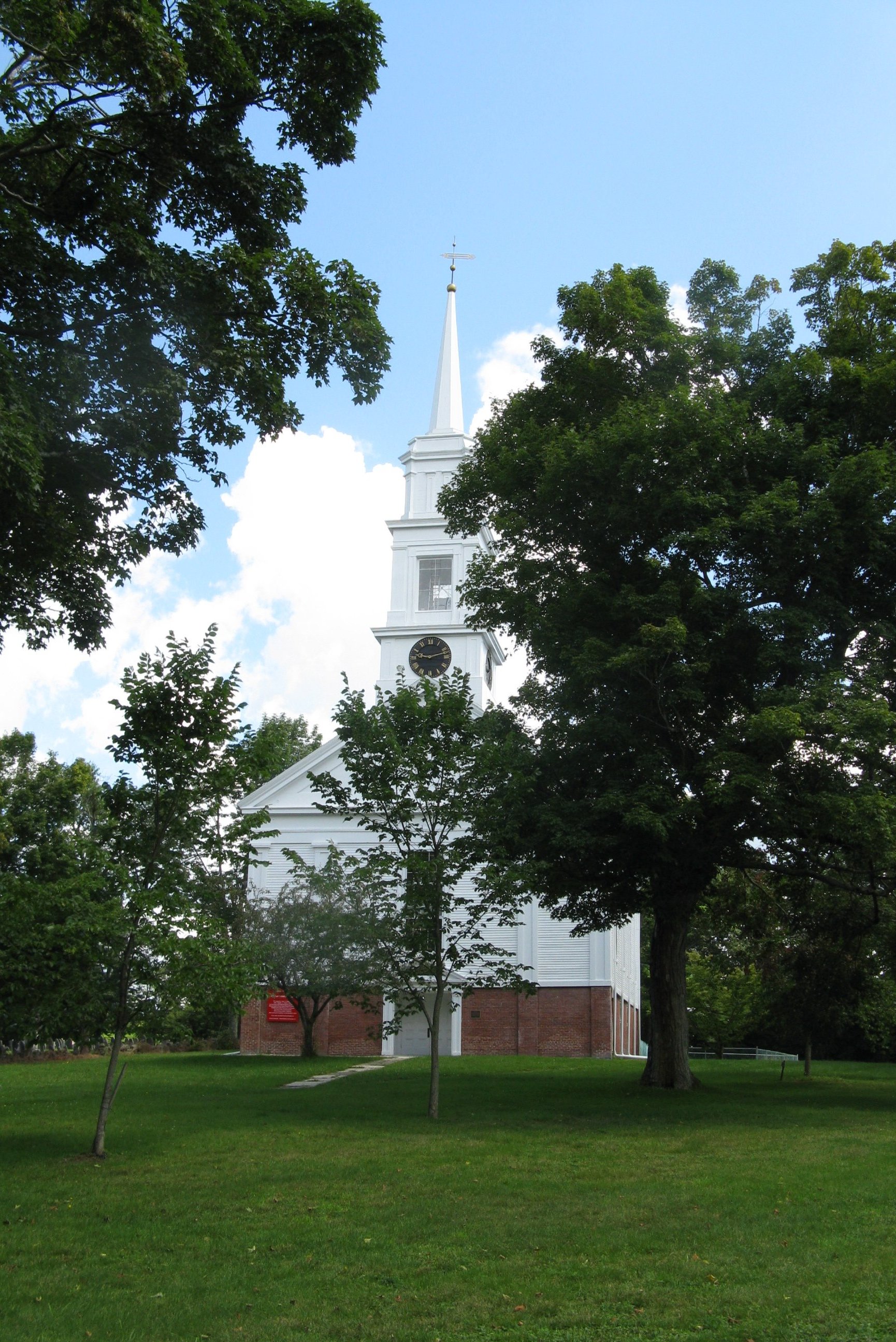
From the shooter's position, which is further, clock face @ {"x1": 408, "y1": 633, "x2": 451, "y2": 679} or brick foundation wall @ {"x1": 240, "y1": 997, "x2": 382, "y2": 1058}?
clock face @ {"x1": 408, "y1": 633, "x2": 451, "y2": 679}

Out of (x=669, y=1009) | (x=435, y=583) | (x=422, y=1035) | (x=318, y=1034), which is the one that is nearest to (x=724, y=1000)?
(x=422, y=1035)

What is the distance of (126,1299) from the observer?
28.0 ft

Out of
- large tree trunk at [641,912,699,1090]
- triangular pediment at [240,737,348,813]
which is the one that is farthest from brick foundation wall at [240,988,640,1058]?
large tree trunk at [641,912,699,1090]

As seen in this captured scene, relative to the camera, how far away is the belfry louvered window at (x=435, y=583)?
140ft

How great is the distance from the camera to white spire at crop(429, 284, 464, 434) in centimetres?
4484

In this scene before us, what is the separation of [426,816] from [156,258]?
32.7 ft

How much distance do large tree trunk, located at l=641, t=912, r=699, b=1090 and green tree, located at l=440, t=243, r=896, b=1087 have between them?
0.15 feet

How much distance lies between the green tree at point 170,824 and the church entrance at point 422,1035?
2505 centimetres

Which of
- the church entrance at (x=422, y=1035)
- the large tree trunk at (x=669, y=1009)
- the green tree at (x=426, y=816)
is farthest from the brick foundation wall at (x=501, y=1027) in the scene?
the green tree at (x=426, y=816)

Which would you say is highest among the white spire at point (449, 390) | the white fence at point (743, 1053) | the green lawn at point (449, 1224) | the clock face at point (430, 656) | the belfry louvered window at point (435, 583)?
the white spire at point (449, 390)

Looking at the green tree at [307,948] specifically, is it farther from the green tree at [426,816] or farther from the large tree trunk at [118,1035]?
the large tree trunk at [118,1035]

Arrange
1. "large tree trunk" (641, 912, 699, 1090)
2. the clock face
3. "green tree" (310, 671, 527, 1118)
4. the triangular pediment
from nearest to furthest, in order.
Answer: "green tree" (310, 671, 527, 1118)
"large tree trunk" (641, 912, 699, 1090)
the triangular pediment
the clock face

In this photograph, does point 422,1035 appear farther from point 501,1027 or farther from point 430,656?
point 430,656

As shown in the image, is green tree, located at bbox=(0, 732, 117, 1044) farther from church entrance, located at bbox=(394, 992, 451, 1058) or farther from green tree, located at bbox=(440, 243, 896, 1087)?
church entrance, located at bbox=(394, 992, 451, 1058)
